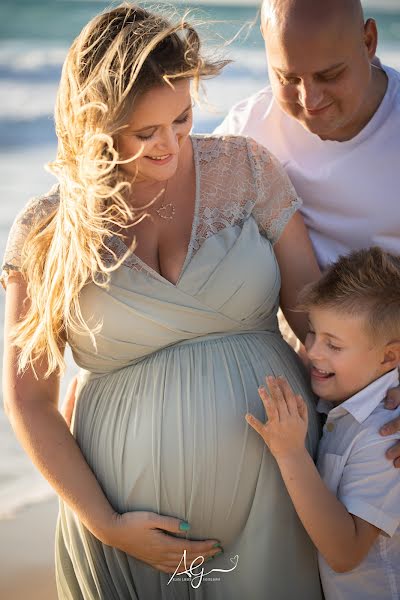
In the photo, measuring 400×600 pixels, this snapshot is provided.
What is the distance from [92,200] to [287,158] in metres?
0.85

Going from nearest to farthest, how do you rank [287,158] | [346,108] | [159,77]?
[159,77], [346,108], [287,158]

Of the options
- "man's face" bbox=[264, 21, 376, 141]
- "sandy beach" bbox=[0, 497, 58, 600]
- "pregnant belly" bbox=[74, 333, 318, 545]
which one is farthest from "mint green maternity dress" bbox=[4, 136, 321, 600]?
"sandy beach" bbox=[0, 497, 58, 600]

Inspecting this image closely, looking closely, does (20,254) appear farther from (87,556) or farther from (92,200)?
(87,556)

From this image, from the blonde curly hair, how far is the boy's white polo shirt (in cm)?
76

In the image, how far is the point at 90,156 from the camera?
7.95 ft

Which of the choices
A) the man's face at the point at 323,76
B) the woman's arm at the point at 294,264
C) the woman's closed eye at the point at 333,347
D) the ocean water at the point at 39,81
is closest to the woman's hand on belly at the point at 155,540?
the woman's closed eye at the point at 333,347

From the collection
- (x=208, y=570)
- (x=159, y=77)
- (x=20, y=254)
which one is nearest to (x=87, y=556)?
(x=208, y=570)

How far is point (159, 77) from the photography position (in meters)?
2.38

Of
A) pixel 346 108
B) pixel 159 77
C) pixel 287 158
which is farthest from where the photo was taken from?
pixel 287 158

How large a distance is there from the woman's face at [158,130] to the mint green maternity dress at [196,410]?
23cm

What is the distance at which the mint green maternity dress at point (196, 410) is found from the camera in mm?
2459

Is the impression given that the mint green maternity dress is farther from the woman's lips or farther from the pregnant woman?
the woman's lips

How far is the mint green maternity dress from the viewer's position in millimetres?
2459

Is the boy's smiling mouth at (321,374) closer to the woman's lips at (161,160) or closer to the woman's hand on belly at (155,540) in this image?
the woman's hand on belly at (155,540)
